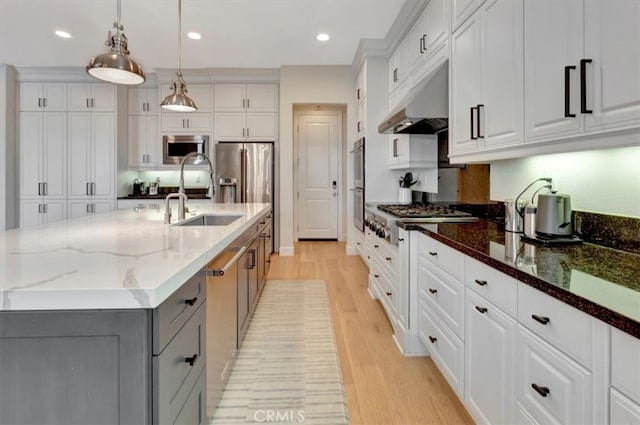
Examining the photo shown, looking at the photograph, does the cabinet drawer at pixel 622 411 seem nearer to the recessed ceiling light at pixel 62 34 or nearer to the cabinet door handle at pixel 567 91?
the cabinet door handle at pixel 567 91

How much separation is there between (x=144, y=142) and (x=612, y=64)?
6.17 metres

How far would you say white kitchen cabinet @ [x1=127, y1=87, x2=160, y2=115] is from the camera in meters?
5.83

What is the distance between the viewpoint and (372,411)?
1.77m

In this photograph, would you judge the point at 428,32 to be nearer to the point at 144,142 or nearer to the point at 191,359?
the point at 191,359

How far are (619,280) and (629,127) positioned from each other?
1.52 feet

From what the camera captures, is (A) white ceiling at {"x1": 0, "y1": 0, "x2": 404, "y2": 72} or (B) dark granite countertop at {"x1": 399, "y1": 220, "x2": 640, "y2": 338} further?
(A) white ceiling at {"x1": 0, "y1": 0, "x2": 404, "y2": 72}

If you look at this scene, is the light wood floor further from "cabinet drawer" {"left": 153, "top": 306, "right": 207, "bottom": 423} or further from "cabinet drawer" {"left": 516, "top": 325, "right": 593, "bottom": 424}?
"cabinet drawer" {"left": 153, "top": 306, "right": 207, "bottom": 423}

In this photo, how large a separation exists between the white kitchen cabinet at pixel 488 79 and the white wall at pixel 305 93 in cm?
327

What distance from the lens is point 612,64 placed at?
112cm

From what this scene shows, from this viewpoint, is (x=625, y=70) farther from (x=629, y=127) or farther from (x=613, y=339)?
(x=613, y=339)

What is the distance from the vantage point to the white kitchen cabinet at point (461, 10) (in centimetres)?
206

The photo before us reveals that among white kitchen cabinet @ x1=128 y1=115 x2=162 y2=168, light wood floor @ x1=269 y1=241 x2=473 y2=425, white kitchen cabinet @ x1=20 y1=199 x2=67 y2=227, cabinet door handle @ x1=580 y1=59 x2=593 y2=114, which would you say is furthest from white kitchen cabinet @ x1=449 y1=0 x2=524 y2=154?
white kitchen cabinet @ x1=20 y1=199 x2=67 y2=227

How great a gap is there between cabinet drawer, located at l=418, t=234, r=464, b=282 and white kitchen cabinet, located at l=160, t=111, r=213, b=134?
14.9 ft

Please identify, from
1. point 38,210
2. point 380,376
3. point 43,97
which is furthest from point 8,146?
point 380,376
